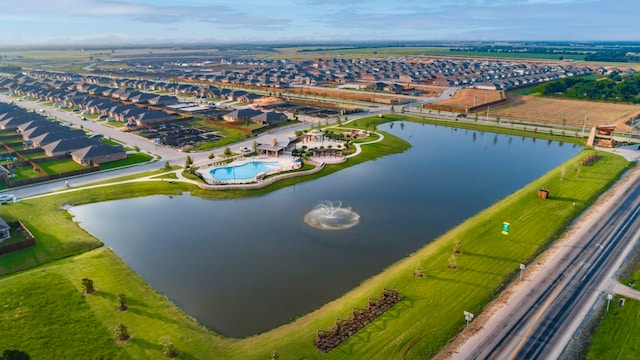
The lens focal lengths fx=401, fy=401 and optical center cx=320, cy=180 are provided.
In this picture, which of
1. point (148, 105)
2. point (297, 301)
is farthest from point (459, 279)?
point (148, 105)

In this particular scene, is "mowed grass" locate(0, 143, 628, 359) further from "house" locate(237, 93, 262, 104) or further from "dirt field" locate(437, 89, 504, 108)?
"house" locate(237, 93, 262, 104)

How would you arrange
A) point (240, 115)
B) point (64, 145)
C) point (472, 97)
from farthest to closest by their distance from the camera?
point (472, 97) < point (240, 115) < point (64, 145)

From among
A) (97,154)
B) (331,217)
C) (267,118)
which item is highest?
(267,118)

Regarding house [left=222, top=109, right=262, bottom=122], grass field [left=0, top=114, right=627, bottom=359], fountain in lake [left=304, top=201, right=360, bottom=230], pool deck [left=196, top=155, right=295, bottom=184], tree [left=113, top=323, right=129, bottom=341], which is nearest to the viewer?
grass field [left=0, top=114, right=627, bottom=359]

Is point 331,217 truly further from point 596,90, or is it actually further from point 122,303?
point 596,90

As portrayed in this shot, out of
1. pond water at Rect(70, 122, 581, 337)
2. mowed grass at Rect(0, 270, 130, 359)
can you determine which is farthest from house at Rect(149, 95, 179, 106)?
mowed grass at Rect(0, 270, 130, 359)

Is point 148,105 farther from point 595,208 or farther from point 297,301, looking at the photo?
point 595,208

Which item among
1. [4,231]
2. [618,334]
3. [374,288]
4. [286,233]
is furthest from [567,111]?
[4,231]
